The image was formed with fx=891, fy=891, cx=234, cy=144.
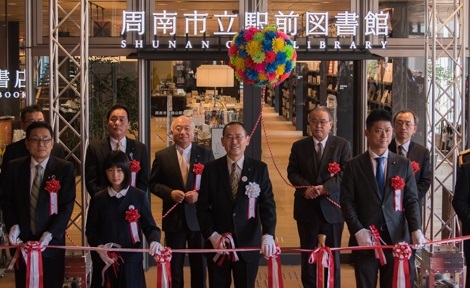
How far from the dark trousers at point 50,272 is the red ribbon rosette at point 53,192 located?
33 cm

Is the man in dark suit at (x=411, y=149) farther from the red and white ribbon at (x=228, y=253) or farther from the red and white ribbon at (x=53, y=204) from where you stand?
the red and white ribbon at (x=53, y=204)

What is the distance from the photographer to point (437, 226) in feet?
31.3

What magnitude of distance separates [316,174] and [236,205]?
55.2 inches

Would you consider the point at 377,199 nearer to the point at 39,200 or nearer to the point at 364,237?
the point at 364,237

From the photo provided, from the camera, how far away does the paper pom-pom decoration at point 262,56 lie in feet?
24.7

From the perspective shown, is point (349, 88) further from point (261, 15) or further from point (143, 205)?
point (143, 205)

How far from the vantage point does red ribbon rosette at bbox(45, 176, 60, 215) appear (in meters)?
6.12

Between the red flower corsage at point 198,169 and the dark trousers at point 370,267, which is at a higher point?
the red flower corsage at point 198,169

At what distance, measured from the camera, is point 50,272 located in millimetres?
6234

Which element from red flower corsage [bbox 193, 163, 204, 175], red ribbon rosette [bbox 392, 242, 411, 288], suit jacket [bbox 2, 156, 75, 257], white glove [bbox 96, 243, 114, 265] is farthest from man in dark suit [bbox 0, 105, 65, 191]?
red ribbon rosette [bbox 392, 242, 411, 288]

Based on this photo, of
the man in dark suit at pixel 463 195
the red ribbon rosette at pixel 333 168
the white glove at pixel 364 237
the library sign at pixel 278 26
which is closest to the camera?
the white glove at pixel 364 237

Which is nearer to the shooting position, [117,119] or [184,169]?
Answer: [117,119]

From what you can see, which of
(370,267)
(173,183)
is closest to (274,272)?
(370,267)

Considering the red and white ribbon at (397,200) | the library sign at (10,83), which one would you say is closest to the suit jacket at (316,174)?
the red and white ribbon at (397,200)
